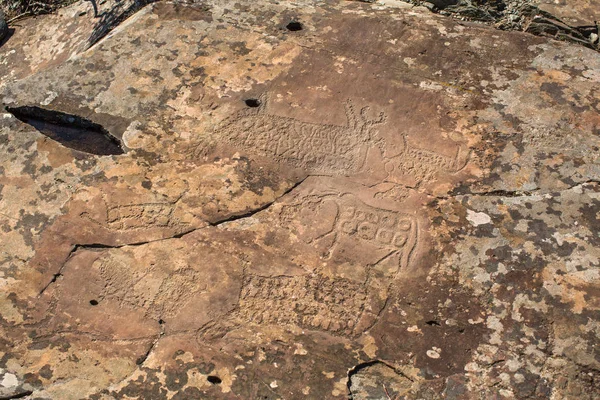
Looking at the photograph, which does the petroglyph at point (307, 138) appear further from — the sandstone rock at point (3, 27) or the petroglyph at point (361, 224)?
the sandstone rock at point (3, 27)

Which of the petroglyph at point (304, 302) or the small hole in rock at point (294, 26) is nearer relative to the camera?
the petroglyph at point (304, 302)

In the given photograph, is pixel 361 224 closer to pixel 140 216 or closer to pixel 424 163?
pixel 424 163

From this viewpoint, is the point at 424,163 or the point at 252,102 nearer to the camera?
the point at 424,163

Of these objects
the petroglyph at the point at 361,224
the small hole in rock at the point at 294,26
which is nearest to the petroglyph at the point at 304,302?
the petroglyph at the point at 361,224

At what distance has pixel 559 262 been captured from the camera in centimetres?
283

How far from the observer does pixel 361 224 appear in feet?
10.1

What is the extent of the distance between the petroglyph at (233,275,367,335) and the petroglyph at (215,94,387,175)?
2.24 feet

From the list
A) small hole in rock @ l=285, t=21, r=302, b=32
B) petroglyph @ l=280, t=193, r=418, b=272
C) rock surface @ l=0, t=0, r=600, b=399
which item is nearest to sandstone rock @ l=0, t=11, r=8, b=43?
rock surface @ l=0, t=0, r=600, b=399

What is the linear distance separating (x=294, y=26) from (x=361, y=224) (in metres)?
1.55

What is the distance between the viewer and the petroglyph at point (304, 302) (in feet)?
9.32

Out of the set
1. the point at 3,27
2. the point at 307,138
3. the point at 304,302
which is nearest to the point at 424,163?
the point at 307,138

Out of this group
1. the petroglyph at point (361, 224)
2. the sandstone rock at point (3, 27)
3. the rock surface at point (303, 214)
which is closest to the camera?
the rock surface at point (303, 214)

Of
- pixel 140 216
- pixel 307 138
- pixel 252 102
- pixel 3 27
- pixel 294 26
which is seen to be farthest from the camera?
pixel 3 27

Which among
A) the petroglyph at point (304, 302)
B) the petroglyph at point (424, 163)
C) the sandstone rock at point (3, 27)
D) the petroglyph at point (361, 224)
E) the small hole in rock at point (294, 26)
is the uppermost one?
the small hole in rock at point (294, 26)
